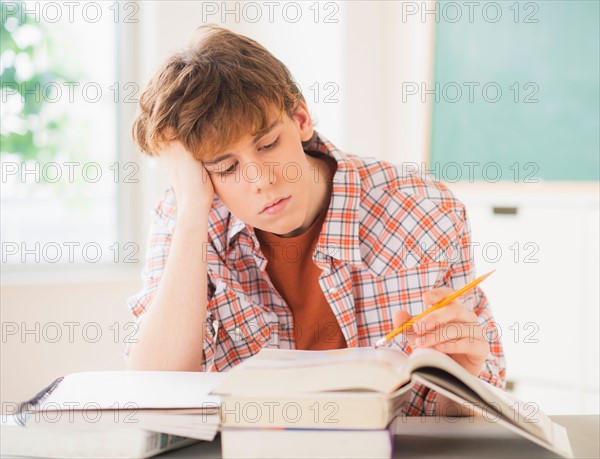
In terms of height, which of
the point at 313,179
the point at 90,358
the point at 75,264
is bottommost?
the point at 90,358

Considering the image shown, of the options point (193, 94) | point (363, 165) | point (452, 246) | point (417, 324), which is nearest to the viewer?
point (417, 324)

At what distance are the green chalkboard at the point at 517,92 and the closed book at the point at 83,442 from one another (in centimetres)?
187

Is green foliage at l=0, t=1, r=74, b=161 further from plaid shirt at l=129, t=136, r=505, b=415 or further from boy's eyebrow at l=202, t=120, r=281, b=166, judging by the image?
boy's eyebrow at l=202, t=120, r=281, b=166

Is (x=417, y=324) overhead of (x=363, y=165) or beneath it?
beneath

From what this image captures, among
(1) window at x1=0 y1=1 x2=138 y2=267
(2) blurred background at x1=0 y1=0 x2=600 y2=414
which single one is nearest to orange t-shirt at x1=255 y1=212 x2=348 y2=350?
(2) blurred background at x1=0 y1=0 x2=600 y2=414

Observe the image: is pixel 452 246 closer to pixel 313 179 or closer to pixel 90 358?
pixel 313 179

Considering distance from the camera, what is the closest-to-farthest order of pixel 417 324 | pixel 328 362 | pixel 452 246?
pixel 328 362
pixel 417 324
pixel 452 246

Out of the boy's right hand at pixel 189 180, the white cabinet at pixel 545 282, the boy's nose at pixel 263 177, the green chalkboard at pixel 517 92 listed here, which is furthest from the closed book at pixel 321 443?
the green chalkboard at pixel 517 92

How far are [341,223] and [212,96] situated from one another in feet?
1.03

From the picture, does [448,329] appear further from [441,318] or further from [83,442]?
[83,442]

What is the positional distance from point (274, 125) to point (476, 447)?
1.99 ft

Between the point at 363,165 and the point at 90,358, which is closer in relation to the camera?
the point at 363,165

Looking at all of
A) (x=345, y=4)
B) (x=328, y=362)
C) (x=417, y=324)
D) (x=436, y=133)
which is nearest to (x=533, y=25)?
(x=436, y=133)

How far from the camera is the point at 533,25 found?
237cm
